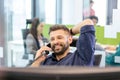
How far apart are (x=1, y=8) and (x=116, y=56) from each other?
1.73 metres

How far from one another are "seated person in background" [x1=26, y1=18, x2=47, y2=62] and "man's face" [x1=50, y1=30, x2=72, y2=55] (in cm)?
96

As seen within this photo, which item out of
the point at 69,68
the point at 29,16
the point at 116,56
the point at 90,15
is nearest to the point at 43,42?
the point at 29,16

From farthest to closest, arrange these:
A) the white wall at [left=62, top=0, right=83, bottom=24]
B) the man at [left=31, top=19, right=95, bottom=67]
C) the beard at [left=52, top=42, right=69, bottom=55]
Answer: the white wall at [left=62, top=0, right=83, bottom=24] → the beard at [left=52, top=42, right=69, bottom=55] → the man at [left=31, top=19, right=95, bottom=67]

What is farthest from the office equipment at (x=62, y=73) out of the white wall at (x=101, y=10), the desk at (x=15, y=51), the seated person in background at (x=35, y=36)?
the desk at (x=15, y=51)

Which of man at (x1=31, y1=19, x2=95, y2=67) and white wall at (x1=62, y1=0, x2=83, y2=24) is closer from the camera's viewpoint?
man at (x1=31, y1=19, x2=95, y2=67)

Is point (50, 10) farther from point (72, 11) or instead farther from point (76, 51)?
point (76, 51)

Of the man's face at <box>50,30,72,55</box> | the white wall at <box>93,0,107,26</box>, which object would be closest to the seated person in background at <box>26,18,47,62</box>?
the white wall at <box>93,0,107,26</box>

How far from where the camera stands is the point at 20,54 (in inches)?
134

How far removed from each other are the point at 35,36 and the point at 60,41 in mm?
1146

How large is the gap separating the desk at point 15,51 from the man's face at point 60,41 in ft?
4.55

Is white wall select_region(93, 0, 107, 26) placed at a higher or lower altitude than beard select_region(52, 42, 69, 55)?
higher

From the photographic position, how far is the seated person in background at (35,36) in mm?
3068

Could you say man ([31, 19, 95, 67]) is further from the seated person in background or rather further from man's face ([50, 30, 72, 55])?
the seated person in background

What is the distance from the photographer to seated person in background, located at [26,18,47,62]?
10.1 ft
